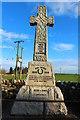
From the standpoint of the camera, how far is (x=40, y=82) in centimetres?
499

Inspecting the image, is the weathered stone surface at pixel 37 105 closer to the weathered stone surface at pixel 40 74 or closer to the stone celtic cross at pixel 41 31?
the weathered stone surface at pixel 40 74

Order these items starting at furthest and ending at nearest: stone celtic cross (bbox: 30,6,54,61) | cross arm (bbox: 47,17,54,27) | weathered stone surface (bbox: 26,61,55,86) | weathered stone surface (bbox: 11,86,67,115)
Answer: cross arm (bbox: 47,17,54,27) < stone celtic cross (bbox: 30,6,54,61) < weathered stone surface (bbox: 26,61,55,86) < weathered stone surface (bbox: 11,86,67,115)

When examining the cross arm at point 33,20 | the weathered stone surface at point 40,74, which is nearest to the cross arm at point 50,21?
the cross arm at point 33,20

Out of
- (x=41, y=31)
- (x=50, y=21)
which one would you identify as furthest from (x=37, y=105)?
(x=50, y=21)

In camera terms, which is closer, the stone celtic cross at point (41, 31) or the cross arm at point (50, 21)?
the stone celtic cross at point (41, 31)

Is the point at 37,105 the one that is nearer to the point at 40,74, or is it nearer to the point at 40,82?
the point at 40,82

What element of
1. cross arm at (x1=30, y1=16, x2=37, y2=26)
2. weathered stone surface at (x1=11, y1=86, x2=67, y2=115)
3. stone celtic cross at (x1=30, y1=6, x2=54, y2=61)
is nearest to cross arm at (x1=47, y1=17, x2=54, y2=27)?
stone celtic cross at (x1=30, y1=6, x2=54, y2=61)

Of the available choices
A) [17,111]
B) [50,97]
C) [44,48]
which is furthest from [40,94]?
[44,48]

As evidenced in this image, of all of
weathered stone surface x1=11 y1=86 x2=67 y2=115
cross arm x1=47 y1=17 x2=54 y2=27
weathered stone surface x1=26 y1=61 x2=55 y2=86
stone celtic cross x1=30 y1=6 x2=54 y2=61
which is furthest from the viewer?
cross arm x1=47 y1=17 x2=54 y2=27

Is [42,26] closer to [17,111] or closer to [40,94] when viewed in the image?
[40,94]

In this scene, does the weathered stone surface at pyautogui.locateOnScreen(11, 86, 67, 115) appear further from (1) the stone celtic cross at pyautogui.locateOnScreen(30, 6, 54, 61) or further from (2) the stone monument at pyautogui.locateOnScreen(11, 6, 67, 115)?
(1) the stone celtic cross at pyautogui.locateOnScreen(30, 6, 54, 61)

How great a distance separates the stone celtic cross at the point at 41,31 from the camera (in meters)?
5.39

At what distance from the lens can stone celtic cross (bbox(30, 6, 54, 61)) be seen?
5.39 metres

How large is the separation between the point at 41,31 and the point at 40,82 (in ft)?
6.83
